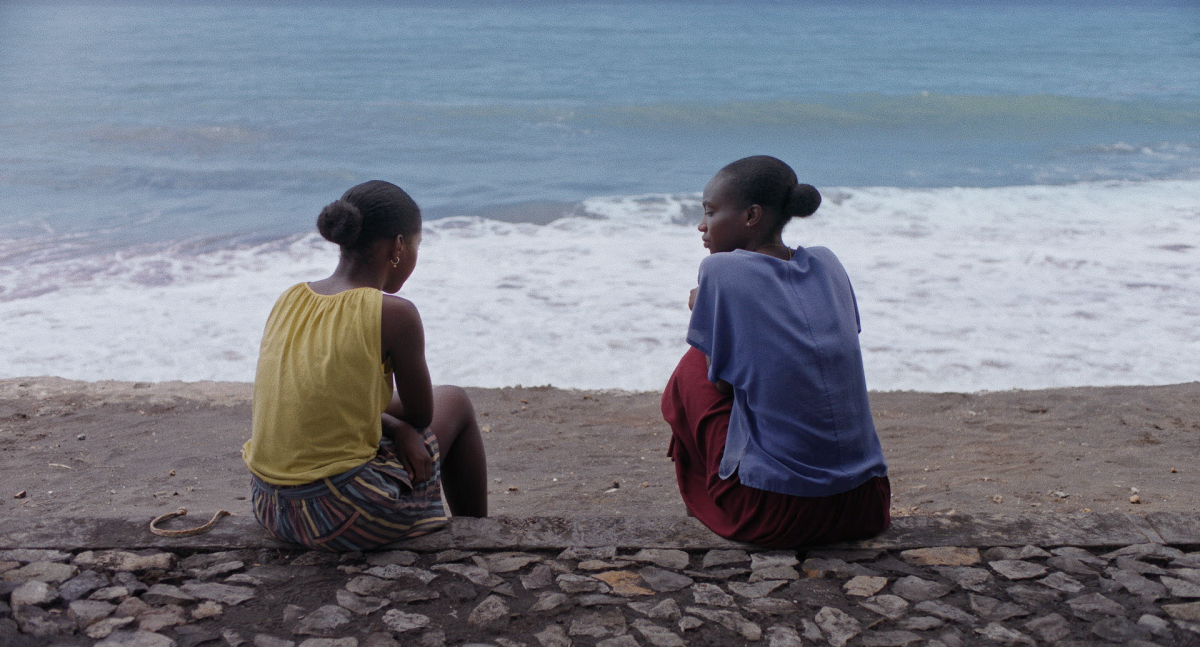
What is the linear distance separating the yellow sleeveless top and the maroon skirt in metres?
0.91

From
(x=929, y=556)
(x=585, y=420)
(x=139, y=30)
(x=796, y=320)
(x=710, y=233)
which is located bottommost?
(x=585, y=420)

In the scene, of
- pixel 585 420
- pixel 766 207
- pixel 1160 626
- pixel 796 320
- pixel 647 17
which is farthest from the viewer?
pixel 647 17

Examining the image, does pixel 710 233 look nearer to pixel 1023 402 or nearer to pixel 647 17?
pixel 1023 402

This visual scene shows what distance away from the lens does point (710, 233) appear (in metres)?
2.87

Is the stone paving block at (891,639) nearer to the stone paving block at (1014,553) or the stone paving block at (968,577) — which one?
the stone paving block at (968,577)

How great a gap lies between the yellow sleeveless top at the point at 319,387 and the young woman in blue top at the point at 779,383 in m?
0.90

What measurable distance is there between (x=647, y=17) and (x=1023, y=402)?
165 feet

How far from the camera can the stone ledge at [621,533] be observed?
107 inches

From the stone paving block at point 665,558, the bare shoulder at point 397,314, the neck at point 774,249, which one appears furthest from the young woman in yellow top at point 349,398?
the neck at point 774,249

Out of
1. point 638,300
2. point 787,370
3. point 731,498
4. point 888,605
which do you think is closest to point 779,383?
point 787,370

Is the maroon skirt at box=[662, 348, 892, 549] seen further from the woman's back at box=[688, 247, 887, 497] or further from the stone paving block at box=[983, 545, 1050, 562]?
the stone paving block at box=[983, 545, 1050, 562]

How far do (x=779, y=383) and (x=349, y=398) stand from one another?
1153mm

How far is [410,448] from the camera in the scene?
2.71 meters

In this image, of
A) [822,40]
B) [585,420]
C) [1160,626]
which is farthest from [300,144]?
[822,40]
